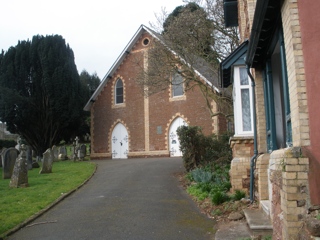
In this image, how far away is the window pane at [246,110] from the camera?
10023mm

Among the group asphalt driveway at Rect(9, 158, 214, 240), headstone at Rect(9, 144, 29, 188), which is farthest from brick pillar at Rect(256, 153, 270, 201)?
headstone at Rect(9, 144, 29, 188)

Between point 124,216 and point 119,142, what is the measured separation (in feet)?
66.1

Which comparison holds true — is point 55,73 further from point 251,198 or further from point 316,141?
point 316,141

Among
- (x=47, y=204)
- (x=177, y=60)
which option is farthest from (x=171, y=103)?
(x=47, y=204)

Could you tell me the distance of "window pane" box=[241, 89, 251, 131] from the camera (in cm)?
1002

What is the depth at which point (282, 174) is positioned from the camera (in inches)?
173

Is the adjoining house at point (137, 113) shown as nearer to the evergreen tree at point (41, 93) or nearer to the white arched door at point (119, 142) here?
the white arched door at point (119, 142)

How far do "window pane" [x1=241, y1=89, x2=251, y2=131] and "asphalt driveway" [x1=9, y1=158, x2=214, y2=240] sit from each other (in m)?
2.59

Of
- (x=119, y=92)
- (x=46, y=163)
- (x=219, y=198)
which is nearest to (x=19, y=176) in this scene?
(x=46, y=163)

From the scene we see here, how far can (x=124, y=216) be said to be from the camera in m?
8.38

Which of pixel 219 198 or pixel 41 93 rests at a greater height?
pixel 41 93

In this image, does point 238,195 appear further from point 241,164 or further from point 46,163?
point 46,163

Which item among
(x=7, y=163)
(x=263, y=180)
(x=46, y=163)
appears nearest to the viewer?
(x=263, y=180)

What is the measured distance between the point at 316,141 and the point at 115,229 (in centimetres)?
461
